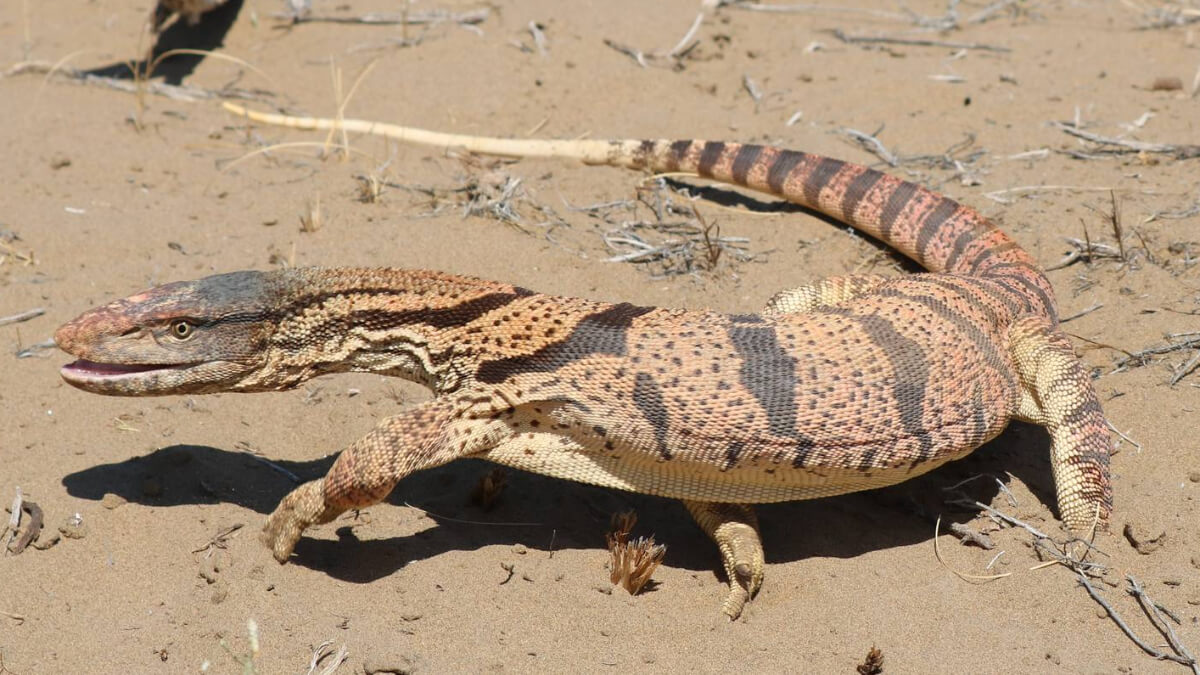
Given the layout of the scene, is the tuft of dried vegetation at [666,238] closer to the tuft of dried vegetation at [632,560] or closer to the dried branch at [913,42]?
the tuft of dried vegetation at [632,560]

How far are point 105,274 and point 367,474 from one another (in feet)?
11.0

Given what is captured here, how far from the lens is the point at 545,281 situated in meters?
7.48

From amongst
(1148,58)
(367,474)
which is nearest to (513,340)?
(367,474)

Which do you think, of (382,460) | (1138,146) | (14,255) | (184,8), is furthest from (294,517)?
(1138,146)

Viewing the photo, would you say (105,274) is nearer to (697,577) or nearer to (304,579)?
(304,579)

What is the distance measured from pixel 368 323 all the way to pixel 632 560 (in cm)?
A: 172

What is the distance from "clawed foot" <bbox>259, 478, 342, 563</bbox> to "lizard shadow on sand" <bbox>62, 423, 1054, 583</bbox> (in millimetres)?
166

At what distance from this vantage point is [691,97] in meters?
9.98

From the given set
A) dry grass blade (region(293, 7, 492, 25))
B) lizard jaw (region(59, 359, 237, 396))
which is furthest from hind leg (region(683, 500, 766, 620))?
dry grass blade (region(293, 7, 492, 25))

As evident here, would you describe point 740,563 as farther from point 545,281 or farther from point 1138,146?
point 1138,146

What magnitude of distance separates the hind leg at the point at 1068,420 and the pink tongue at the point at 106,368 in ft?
14.5

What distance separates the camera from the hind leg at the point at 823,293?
650 centimetres

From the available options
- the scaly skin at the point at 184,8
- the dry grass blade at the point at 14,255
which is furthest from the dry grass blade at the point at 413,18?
the dry grass blade at the point at 14,255

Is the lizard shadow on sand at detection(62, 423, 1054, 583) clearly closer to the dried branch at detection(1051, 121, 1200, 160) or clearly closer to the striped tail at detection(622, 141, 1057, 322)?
the striped tail at detection(622, 141, 1057, 322)
